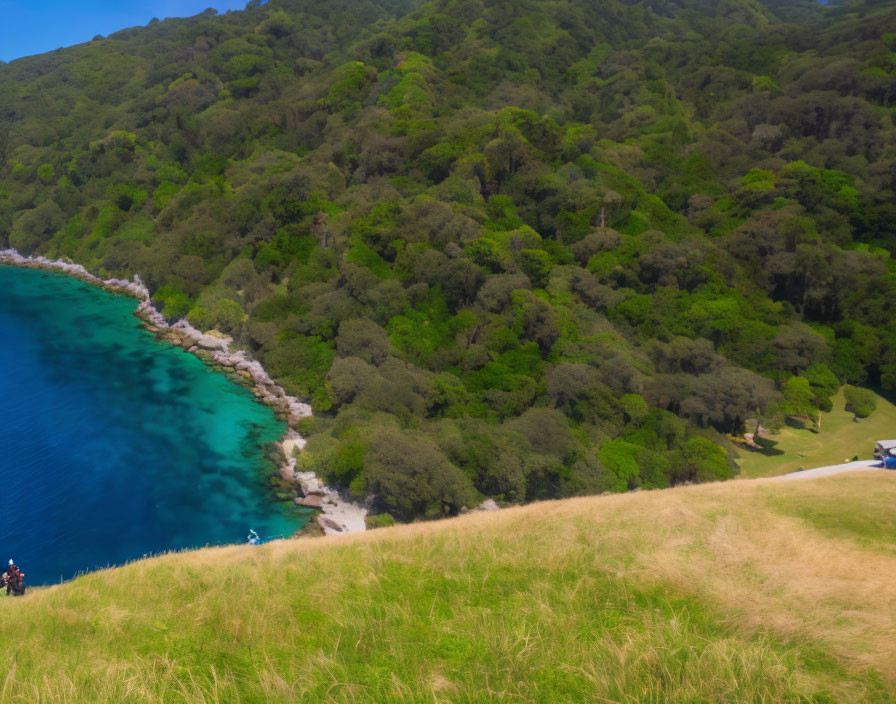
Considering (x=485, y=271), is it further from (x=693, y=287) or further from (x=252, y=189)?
(x=252, y=189)

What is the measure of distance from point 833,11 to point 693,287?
112 metres

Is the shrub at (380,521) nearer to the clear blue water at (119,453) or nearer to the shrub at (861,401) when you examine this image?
the clear blue water at (119,453)

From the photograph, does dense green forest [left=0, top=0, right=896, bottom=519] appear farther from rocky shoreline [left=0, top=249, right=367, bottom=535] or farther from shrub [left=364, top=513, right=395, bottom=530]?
rocky shoreline [left=0, top=249, right=367, bottom=535]

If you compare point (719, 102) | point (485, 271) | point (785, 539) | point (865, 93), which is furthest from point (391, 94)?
point (785, 539)

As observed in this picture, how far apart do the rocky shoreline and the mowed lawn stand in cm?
1963

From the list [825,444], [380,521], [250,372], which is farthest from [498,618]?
[250,372]

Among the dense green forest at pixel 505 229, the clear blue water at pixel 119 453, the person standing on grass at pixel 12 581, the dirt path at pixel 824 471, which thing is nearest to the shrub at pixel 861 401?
the dense green forest at pixel 505 229

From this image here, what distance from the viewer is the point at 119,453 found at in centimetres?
3064

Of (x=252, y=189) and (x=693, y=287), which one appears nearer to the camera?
(x=693, y=287)

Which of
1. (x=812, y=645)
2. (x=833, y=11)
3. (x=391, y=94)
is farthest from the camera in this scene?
(x=833, y=11)

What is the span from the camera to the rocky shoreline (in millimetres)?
25156

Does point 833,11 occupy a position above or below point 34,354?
above

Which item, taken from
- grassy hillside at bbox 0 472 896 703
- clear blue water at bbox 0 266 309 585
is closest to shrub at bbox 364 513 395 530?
clear blue water at bbox 0 266 309 585

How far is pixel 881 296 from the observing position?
38.1 metres
